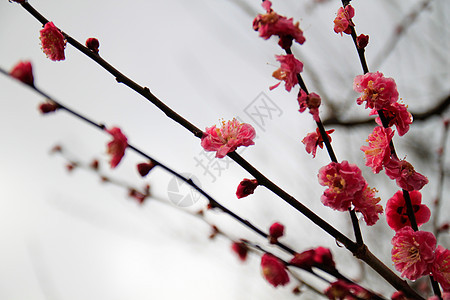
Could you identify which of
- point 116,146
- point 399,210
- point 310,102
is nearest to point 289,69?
point 310,102

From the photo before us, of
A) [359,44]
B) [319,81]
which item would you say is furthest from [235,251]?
[319,81]

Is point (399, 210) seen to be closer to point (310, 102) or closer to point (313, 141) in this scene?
point (313, 141)

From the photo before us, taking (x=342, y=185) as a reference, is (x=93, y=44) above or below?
above

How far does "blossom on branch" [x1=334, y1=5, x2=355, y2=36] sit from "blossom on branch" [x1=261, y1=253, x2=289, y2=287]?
642 mm

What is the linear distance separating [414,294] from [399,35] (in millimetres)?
2574

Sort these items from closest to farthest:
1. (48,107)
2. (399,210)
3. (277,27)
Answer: (277,27), (48,107), (399,210)

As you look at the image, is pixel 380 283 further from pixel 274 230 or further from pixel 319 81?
pixel 274 230

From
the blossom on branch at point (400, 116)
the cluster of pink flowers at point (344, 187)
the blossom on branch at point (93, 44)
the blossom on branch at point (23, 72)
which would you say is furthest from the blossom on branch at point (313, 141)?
the blossom on branch at point (23, 72)

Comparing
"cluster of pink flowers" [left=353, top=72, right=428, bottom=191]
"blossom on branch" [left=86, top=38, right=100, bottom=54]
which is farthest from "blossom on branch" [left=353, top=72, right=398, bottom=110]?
"blossom on branch" [left=86, top=38, right=100, bottom=54]

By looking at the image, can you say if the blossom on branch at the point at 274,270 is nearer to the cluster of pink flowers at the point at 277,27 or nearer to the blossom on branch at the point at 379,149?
the blossom on branch at the point at 379,149

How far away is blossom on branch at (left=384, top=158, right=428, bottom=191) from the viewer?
80 cm

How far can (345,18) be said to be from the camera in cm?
86

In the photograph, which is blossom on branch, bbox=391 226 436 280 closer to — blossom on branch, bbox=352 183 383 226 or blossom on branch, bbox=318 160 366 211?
blossom on branch, bbox=352 183 383 226

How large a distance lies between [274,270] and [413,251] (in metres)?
0.43
